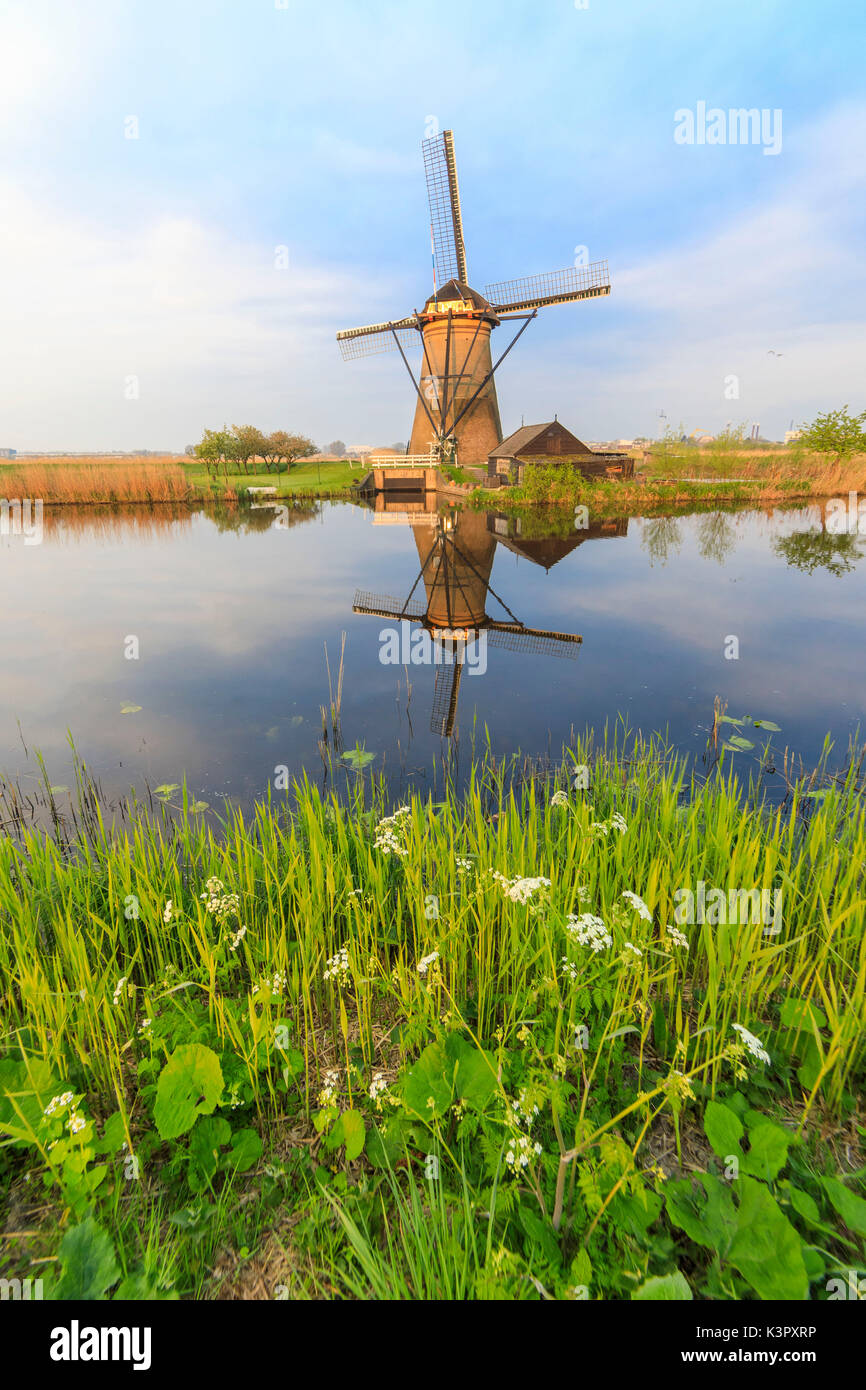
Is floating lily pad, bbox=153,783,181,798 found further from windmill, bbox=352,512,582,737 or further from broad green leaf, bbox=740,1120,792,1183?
broad green leaf, bbox=740,1120,792,1183

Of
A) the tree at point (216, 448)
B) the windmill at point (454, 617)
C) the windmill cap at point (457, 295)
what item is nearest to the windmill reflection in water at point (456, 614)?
the windmill at point (454, 617)

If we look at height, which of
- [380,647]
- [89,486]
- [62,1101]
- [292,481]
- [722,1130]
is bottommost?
[722,1130]

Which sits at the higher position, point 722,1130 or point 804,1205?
point 722,1130

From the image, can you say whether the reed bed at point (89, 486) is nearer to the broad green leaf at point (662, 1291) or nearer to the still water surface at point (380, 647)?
the still water surface at point (380, 647)

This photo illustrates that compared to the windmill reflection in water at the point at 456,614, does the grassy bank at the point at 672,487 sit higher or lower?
higher

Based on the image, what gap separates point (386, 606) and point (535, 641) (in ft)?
14.7

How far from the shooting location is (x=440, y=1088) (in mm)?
2041

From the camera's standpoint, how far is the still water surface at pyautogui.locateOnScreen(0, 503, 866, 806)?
6.90 meters

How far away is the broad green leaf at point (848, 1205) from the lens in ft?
5.54

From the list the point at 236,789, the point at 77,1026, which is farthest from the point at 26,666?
the point at 77,1026

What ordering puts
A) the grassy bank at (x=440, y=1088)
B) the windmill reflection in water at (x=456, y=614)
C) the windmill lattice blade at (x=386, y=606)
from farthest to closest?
the windmill lattice blade at (x=386, y=606) → the windmill reflection in water at (x=456, y=614) → the grassy bank at (x=440, y=1088)

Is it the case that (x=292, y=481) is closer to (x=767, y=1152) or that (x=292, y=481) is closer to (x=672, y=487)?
(x=672, y=487)

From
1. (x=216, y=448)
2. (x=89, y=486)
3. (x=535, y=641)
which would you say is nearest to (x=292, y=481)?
(x=216, y=448)
